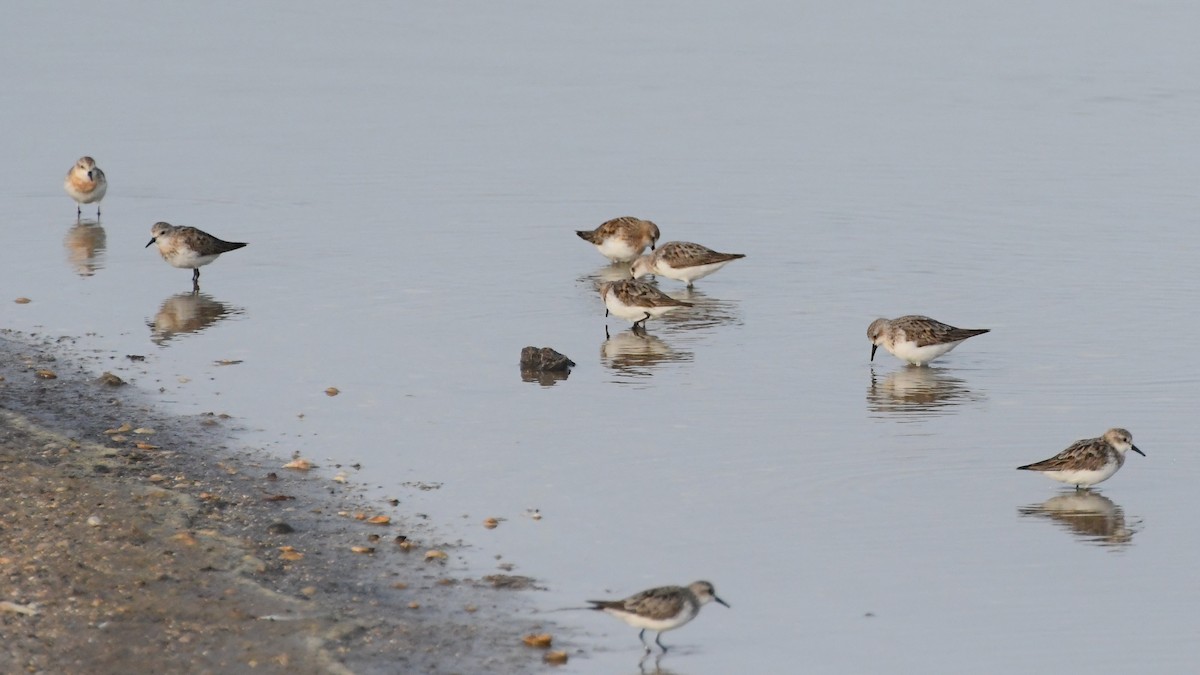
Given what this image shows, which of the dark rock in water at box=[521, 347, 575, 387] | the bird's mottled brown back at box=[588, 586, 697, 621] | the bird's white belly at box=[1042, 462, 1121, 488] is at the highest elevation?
the dark rock in water at box=[521, 347, 575, 387]

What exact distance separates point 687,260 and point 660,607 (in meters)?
11.3

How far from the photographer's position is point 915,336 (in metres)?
16.7

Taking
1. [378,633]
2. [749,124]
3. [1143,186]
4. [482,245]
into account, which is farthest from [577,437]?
[749,124]

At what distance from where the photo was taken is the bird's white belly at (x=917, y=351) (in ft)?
54.9

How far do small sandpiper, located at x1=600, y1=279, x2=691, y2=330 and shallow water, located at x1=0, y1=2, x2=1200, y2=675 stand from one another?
36 cm

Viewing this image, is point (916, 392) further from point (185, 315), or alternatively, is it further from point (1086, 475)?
point (185, 315)

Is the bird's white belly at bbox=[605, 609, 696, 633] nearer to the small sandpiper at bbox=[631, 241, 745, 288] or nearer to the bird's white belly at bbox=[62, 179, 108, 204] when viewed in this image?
the small sandpiper at bbox=[631, 241, 745, 288]

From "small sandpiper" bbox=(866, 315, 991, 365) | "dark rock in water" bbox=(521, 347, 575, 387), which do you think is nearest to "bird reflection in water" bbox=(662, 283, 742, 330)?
"small sandpiper" bbox=(866, 315, 991, 365)

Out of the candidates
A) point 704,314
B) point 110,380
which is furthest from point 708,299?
point 110,380

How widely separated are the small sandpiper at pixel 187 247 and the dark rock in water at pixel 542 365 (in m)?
5.50

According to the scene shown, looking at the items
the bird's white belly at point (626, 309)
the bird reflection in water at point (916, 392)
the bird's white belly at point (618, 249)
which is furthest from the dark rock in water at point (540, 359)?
the bird's white belly at point (618, 249)

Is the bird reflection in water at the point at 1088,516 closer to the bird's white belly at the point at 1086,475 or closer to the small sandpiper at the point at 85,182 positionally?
the bird's white belly at the point at 1086,475

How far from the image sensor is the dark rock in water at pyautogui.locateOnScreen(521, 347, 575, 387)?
16.1 m

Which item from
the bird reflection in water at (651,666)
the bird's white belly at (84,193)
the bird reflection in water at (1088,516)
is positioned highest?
the bird's white belly at (84,193)
